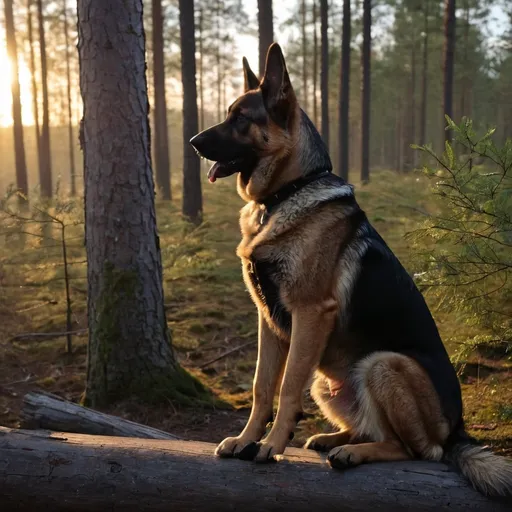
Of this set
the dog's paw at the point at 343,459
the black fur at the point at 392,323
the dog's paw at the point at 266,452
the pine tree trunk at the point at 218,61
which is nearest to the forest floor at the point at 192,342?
the black fur at the point at 392,323

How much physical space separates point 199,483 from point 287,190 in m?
1.81

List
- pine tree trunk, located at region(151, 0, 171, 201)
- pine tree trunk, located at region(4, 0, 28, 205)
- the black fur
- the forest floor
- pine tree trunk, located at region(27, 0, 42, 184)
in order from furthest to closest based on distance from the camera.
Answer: pine tree trunk, located at region(27, 0, 42, 184) < pine tree trunk, located at region(151, 0, 171, 201) < pine tree trunk, located at region(4, 0, 28, 205) < the forest floor < the black fur

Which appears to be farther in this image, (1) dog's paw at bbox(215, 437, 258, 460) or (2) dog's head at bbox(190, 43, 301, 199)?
(2) dog's head at bbox(190, 43, 301, 199)

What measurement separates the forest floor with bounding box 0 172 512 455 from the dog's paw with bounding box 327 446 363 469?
1601mm

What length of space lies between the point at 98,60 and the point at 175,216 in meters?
12.3

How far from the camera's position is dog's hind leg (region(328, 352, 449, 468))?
301 centimetres

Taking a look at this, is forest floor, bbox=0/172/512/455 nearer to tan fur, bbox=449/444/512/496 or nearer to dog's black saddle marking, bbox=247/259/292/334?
tan fur, bbox=449/444/512/496

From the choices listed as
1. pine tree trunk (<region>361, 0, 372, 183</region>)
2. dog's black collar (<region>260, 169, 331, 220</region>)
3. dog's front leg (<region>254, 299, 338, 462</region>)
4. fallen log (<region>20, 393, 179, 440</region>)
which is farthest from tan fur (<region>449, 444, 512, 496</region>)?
pine tree trunk (<region>361, 0, 372, 183</region>)

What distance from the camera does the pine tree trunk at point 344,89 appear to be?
2284cm

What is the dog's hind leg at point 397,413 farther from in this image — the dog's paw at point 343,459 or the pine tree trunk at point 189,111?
the pine tree trunk at point 189,111

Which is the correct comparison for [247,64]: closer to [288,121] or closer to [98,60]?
[288,121]

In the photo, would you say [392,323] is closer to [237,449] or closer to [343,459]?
[343,459]

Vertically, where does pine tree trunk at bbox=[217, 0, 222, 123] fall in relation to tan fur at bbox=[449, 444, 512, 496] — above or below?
above

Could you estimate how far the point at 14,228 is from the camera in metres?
6.93
